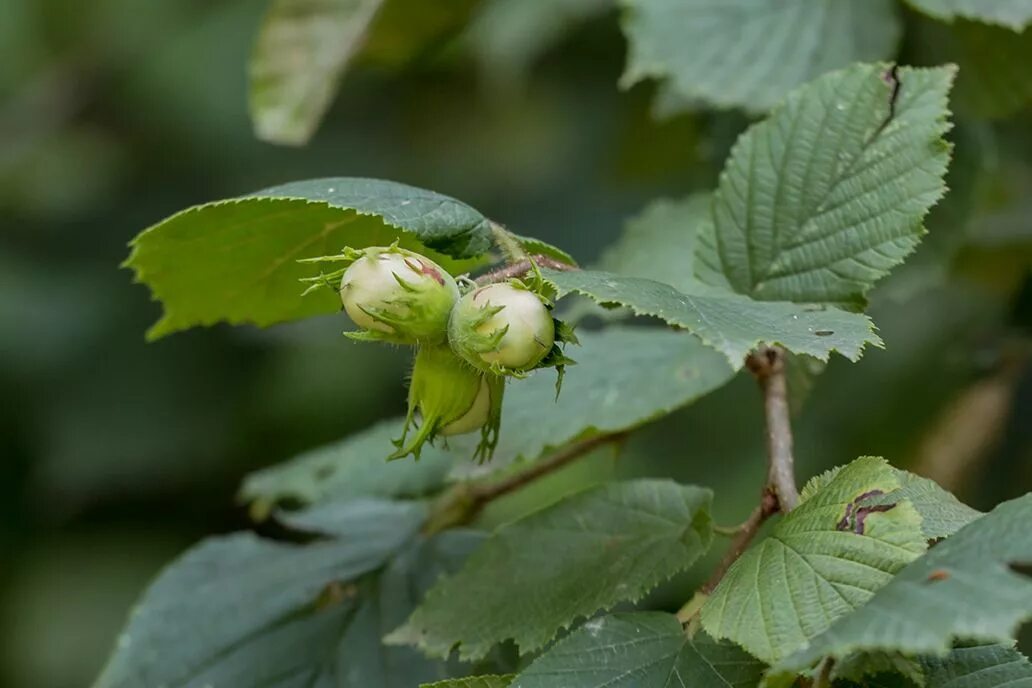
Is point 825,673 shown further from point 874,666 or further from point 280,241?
point 280,241

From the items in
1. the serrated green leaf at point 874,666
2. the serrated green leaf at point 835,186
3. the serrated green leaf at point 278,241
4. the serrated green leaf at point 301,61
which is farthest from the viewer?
the serrated green leaf at point 301,61

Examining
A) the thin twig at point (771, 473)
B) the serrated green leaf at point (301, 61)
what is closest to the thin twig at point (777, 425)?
the thin twig at point (771, 473)

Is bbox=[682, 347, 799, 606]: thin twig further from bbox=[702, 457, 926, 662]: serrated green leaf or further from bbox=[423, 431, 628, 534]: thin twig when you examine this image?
bbox=[423, 431, 628, 534]: thin twig

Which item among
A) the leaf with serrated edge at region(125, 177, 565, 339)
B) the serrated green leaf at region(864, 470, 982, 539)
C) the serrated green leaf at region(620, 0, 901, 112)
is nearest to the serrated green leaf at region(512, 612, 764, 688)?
the serrated green leaf at region(864, 470, 982, 539)

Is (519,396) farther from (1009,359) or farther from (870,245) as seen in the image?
(1009,359)

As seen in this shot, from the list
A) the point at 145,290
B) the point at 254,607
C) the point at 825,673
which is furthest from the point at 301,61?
the point at 145,290

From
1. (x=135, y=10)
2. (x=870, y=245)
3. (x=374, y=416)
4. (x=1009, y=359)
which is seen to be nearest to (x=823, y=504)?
(x=870, y=245)

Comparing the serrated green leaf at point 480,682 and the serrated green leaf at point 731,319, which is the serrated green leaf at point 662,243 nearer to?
the serrated green leaf at point 731,319
